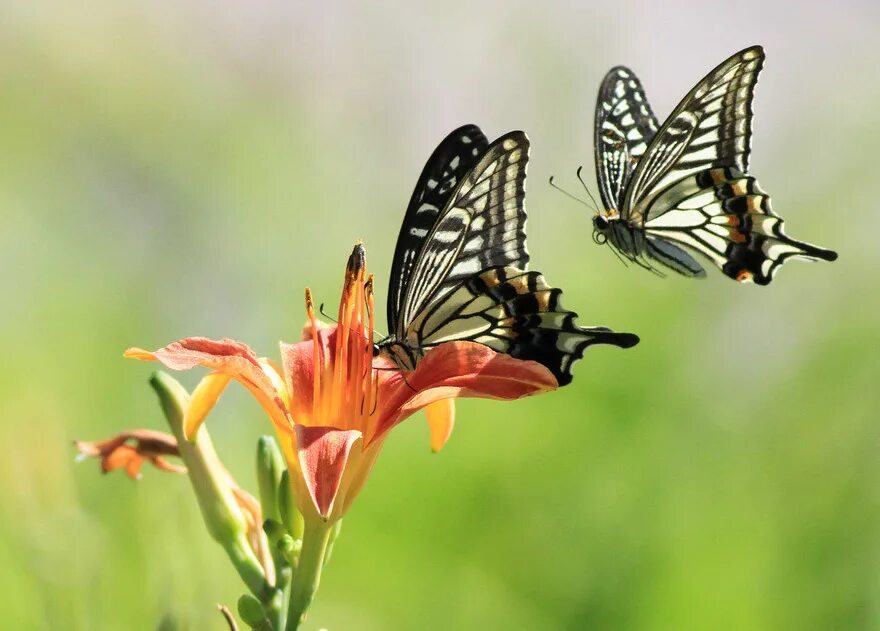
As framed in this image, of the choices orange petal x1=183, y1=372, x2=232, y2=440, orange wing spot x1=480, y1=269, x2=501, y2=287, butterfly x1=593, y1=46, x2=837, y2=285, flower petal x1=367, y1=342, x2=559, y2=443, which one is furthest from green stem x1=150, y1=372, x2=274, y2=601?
butterfly x1=593, y1=46, x2=837, y2=285

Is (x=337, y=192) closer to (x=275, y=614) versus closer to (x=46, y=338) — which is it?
(x=46, y=338)

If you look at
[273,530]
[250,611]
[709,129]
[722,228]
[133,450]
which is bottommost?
[250,611]

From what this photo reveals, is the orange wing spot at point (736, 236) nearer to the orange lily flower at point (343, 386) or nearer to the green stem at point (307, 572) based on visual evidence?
the orange lily flower at point (343, 386)

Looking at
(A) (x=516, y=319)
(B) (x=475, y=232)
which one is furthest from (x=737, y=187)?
(A) (x=516, y=319)

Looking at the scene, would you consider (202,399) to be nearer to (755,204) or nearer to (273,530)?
(273,530)

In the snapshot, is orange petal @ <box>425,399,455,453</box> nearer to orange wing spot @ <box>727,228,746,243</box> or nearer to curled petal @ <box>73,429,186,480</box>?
curled petal @ <box>73,429,186,480</box>

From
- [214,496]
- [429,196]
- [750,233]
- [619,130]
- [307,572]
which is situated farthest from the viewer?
[619,130]
